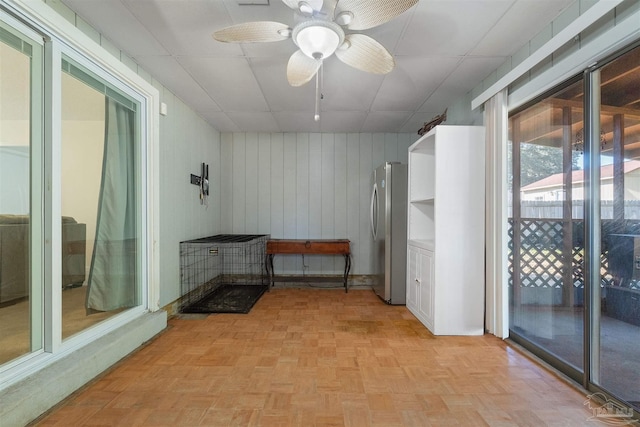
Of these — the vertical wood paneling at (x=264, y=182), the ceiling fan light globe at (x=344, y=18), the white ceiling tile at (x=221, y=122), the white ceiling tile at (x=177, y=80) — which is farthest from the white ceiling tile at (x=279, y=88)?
the vertical wood paneling at (x=264, y=182)

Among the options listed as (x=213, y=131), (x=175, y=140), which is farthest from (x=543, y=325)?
(x=213, y=131)

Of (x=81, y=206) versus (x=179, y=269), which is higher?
(x=81, y=206)

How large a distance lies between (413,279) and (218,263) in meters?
2.80

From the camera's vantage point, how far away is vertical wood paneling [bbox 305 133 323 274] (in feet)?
14.9

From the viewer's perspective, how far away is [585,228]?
1789mm

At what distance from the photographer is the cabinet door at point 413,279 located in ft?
9.91

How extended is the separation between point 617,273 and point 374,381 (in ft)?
5.05

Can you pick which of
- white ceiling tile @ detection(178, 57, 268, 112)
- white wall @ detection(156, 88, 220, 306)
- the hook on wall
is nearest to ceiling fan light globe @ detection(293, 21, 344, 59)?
white ceiling tile @ detection(178, 57, 268, 112)

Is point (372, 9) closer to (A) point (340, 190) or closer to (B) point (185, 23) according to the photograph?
(B) point (185, 23)

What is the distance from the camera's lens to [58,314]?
1.80 metres

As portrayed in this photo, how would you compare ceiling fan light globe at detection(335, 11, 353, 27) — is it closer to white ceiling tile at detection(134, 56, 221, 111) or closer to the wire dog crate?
white ceiling tile at detection(134, 56, 221, 111)

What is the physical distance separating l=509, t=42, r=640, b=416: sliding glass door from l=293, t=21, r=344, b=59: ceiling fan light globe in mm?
1546

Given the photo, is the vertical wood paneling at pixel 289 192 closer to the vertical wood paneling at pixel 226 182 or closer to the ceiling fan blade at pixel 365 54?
the vertical wood paneling at pixel 226 182

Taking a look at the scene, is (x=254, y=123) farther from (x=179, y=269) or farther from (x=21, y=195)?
(x=21, y=195)
